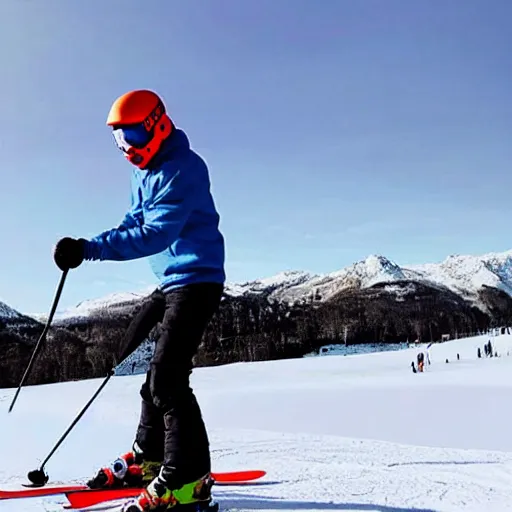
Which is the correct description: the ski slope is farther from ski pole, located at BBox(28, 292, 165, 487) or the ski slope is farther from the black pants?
ski pole, located at BBox(28, 292, 165, 487)

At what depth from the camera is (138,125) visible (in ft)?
8.29

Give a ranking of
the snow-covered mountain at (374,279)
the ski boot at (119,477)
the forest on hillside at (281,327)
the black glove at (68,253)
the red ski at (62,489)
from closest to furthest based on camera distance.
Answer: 1. the black glove at (68,253)
2. the red ski at (62,489)
3. the ski boot at (119,477)
4. the forest on hillside at (281,327)
5. the snow-covered mountain at (374,279)

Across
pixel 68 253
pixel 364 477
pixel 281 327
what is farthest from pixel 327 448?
pixel 281 327

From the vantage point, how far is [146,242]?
7.70 ft

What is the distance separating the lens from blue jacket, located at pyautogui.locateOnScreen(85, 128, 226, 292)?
237 centimetres

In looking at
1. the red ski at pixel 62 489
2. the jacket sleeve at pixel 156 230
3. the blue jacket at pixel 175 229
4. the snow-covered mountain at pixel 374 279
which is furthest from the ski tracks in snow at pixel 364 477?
the snow-covered mountain at pixel 374 279

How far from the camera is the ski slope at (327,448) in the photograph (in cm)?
283

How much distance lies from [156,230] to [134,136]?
514mm

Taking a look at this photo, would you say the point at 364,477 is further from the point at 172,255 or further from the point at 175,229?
the point at 175,229

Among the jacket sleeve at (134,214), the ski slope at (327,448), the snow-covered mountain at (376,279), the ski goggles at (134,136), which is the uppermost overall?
the snow-covered mountain at (376,279)

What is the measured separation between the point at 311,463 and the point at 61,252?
7.90 feet

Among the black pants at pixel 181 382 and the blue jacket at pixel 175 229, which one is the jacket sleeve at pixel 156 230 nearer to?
the blue jacket at pixel 175 229

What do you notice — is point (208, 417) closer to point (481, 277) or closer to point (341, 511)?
point (341, 511)

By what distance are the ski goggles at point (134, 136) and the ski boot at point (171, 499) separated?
1.50 meters
